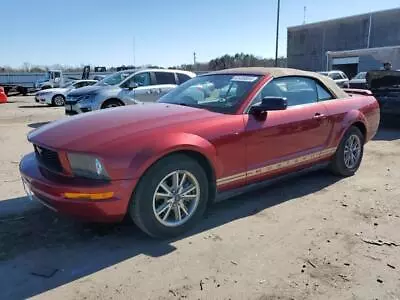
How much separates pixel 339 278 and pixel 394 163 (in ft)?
14.1

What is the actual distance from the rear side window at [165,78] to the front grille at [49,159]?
27.4 feet

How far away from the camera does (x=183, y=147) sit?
367 cm

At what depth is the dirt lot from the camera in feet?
9.81

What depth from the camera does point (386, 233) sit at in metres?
3.96

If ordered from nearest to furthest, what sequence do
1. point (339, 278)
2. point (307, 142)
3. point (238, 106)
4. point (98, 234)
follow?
point (339, 278) < point (98, 234) < point (238, 106) < point (307, 142)

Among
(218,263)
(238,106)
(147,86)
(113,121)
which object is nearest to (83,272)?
(218,263)

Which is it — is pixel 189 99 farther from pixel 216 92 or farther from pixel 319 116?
pixel 319 116

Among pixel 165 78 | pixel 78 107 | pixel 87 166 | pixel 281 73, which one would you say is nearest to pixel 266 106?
pixel 281 73

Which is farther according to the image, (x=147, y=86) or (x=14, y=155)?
(x=147, y=86)

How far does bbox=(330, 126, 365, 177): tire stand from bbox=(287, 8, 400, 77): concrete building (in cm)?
2919

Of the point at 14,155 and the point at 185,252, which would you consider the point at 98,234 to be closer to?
the point at 185,252

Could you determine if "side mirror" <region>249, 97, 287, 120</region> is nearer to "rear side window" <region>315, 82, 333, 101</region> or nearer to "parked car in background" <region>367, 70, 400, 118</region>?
"rear side window" <region>315, 82, 333, 101</region>

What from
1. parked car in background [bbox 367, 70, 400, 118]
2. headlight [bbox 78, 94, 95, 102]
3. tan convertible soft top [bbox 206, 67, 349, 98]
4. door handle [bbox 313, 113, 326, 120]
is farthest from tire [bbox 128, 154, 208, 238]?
parked car in background [bbox 367, 70, 400, 118]

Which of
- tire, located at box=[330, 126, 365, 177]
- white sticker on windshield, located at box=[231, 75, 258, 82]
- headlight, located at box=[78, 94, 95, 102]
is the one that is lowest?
tire, located at box=[330, 126, 365, 177]
